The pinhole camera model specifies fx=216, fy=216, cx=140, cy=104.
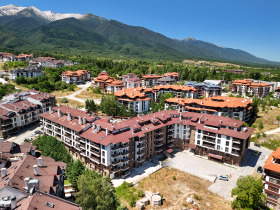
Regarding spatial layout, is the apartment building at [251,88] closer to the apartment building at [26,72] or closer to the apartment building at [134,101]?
the apartment building at [134,101]

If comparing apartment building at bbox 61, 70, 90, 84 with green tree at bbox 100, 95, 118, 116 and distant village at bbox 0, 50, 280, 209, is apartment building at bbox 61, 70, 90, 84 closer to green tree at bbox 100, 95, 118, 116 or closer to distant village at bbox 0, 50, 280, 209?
distant village at bbox 0, 50, 280, 209

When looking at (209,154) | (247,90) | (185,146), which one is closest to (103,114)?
(185,146)

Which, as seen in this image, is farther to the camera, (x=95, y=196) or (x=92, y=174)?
(x=92, y=174)

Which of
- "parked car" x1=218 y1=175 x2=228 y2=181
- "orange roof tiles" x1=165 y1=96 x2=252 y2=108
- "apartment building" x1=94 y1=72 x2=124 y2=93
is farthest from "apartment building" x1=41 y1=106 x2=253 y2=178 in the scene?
"apartment building" x1=94 y1=72 x2=124 y2=93

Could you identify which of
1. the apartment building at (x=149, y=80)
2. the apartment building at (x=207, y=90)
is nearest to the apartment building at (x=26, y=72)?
the apartment building at (x=149, y=80)

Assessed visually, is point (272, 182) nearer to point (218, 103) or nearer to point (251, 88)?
point (218, 103)

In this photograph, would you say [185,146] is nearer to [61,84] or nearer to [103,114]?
[103,114]

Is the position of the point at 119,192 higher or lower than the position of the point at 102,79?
lower

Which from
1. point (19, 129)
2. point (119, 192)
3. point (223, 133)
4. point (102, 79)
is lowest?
point (119, 192)
